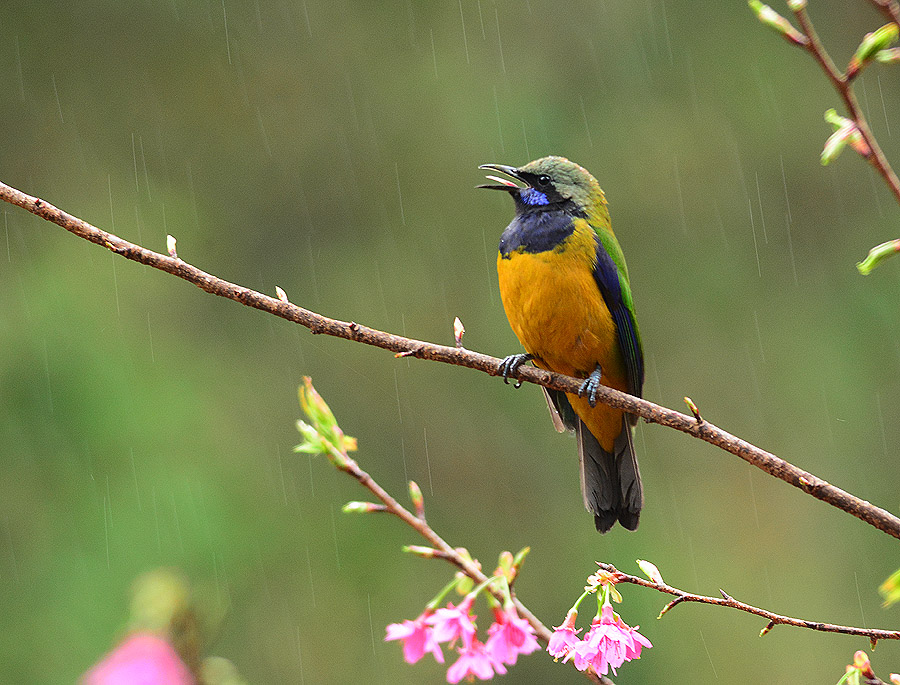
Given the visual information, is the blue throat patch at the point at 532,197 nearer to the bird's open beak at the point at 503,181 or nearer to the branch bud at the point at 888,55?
the bird's open beak at the point at 503,181

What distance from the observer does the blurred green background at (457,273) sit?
23.7 ft

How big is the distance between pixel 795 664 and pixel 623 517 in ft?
16.4

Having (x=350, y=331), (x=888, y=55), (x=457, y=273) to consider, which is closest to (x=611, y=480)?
(x=350, y=331)

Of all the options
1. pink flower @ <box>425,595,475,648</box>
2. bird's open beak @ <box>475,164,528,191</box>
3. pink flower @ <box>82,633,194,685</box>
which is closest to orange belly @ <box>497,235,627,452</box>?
bird's open beak @ <box>475,164,528,191</box>

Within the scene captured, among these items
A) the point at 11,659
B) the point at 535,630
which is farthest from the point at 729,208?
the point at 535,630

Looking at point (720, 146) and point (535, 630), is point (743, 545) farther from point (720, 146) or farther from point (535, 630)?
point (535, 630)

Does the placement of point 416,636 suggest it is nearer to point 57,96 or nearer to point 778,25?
point 778,25

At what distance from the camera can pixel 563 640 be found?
1.39 meters

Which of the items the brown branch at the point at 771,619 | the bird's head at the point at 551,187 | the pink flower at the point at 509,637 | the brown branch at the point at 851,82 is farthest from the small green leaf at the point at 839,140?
the bird's head at the point at 551,187

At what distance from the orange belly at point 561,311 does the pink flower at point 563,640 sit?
184 cm

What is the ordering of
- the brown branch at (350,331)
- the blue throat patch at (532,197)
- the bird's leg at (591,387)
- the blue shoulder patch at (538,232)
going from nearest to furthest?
the brown branch at (350,331), the bird's leg at (591,387), the blue shoulder patch at (538,232), the blue throat patch at (532,197)

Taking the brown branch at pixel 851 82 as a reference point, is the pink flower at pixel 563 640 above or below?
below

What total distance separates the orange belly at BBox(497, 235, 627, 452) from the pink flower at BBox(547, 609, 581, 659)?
1844mm

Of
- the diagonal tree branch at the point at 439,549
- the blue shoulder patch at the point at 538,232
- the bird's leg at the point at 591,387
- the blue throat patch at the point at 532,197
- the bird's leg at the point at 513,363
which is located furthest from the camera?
the blue throat patch at the point at 532,197
